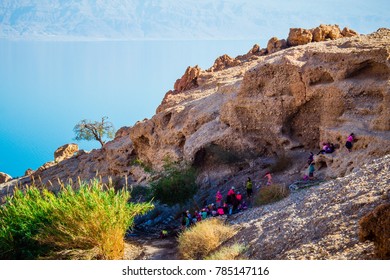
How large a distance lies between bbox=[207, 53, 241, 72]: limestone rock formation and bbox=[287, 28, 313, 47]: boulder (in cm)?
334

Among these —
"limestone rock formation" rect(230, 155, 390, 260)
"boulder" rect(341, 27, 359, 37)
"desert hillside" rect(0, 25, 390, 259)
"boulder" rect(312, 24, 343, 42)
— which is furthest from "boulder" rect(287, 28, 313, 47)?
"limestone rock formation" rect(230, 155, 390, 260)

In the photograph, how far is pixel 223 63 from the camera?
33.6m

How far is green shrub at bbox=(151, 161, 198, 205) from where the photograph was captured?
18.7 meters

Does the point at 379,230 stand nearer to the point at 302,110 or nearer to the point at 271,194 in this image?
the point at 271,194

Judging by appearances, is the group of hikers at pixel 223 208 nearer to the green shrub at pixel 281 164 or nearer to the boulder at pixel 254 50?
the green shrub at pixel 281 164

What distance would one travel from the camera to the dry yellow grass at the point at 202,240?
12.2 metres

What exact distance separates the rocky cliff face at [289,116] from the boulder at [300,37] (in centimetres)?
772

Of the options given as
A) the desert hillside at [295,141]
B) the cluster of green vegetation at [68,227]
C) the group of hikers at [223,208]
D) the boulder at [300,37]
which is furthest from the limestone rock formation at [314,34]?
the cluster of green vegetation at [68,227]

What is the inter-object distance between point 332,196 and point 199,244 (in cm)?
304

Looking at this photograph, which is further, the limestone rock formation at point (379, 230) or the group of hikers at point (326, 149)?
the group of hikers at point (326, 149)

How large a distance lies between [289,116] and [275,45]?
45.8 ft

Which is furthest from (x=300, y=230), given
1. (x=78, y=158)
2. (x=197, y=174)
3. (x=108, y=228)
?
(x=78, y=158)

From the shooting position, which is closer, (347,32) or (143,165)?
(143,165)

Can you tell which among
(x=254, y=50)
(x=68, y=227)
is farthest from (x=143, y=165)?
(x=254, y=50)
